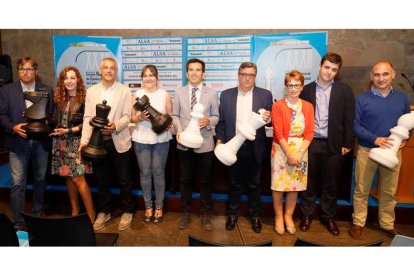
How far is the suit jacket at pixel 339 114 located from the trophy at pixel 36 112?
95.2 inches

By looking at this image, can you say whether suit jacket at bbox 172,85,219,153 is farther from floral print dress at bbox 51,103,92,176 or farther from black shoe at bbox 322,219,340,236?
black shoe at bbox 322,219,340,236

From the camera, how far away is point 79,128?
10.1 feet

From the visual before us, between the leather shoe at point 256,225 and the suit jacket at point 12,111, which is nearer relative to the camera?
the suit jacket at point 12,111

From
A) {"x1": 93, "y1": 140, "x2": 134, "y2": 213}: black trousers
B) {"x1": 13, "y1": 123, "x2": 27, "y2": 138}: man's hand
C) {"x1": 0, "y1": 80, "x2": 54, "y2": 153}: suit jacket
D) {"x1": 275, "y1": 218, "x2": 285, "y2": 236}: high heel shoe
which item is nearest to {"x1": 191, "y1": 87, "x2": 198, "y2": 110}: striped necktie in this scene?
{"x1": 93, "y1": 140, "x2": 134, "y2": 213}: black trousers

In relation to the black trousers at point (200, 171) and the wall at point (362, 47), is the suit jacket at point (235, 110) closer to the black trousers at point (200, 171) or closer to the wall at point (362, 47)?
the black trousers at point (200, 171)

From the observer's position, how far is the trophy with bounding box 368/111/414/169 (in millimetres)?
2518

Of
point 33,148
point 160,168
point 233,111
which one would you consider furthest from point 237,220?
point 33,148

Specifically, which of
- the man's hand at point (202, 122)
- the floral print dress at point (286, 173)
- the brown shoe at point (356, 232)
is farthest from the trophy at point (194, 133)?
the brown shoe at point (356, 232)

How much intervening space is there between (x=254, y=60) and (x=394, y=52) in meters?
2.53

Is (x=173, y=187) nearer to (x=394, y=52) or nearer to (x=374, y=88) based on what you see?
(x=374, y=88)

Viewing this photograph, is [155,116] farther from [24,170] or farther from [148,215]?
[24,170]

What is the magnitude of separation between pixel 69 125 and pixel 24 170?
70 cm

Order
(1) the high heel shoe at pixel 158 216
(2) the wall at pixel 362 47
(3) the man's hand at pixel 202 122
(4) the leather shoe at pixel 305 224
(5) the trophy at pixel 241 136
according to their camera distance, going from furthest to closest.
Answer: (2) the wall at pixel 362 47 → (1) the high heel shoe at pixel 158 216 → (4) the leather shoe at pixel 305 224 → (3) the man's hand at pixel 202 122 → (5) the trophy at pixel 241 136

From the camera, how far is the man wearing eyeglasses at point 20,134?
304 cm
